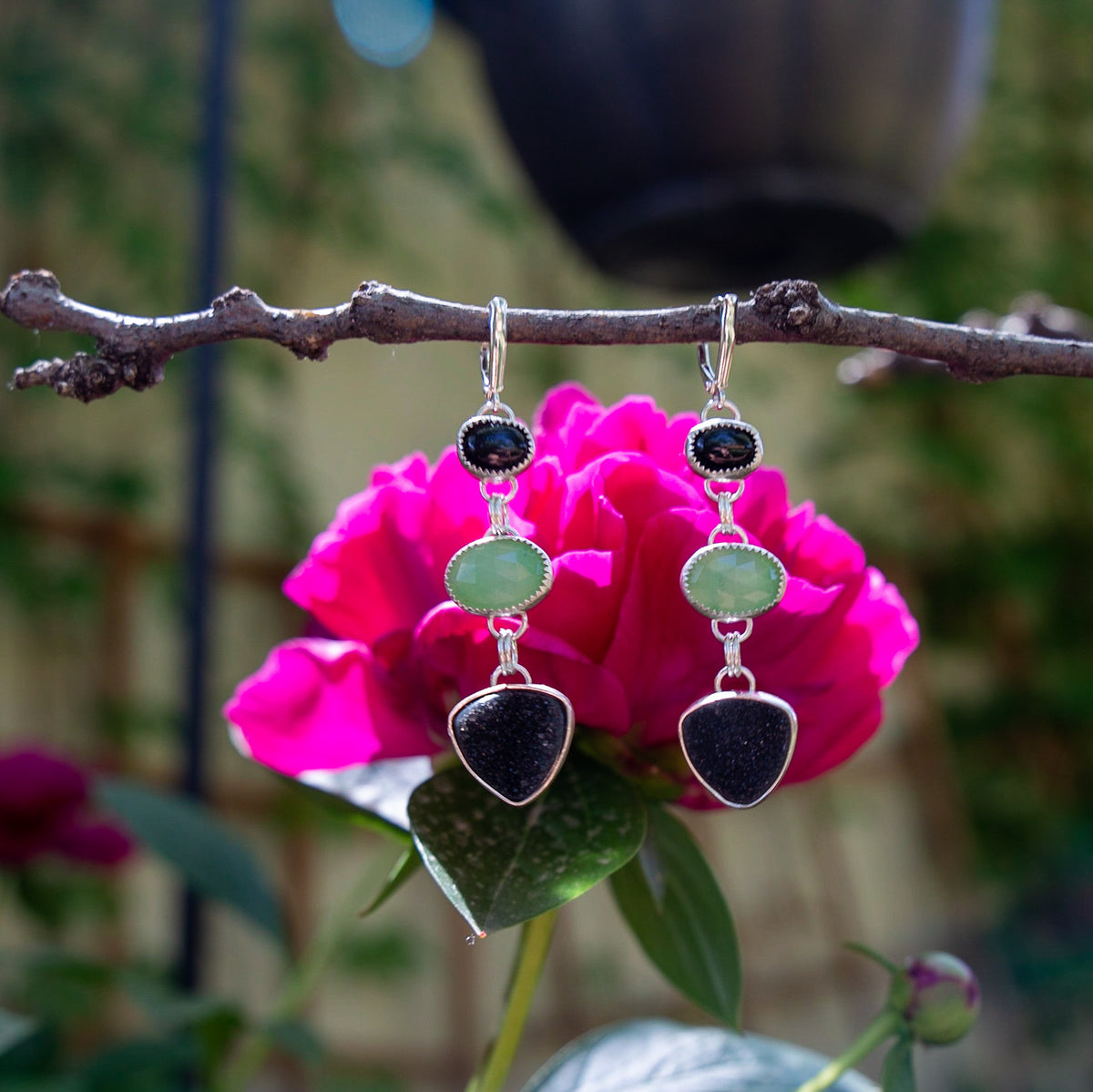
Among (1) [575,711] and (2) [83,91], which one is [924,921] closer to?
(2) [83,91]

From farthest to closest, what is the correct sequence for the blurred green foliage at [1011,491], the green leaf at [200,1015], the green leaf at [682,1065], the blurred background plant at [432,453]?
the blurred green foliage at [1011,491]
the blurred background plant at [432,453]
the green leaf at [200,1015]
the green leaf at [682,1065]

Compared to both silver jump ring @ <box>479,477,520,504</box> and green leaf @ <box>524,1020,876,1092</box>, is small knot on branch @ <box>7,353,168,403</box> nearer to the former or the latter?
silver jump ring @ <box>479,477,520,504</box>

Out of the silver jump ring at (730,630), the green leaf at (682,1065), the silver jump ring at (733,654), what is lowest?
the green leaf at (682,1065)

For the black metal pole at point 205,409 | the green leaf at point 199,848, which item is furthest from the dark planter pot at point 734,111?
the green leaf at point 199,848

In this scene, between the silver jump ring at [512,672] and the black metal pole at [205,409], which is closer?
the silver jump ring at [512,672]

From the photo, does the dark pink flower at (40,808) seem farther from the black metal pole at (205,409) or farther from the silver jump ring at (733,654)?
the silver jump ring at (733,654)

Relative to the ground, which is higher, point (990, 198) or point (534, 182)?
point (990, 198)

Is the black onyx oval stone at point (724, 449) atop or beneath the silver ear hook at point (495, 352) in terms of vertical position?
beneath

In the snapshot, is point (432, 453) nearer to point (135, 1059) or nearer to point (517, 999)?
point (135, 1059)

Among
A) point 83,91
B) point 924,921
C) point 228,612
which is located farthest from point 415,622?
point 924,921
